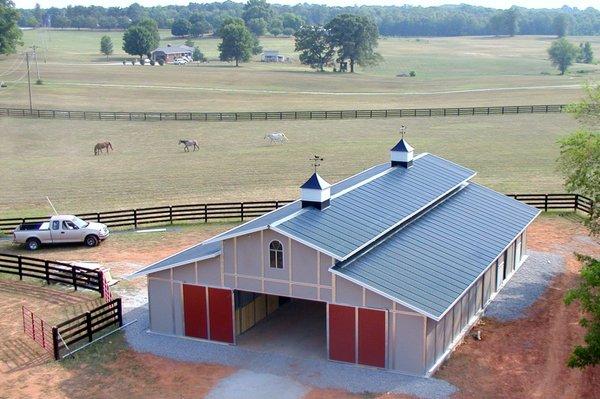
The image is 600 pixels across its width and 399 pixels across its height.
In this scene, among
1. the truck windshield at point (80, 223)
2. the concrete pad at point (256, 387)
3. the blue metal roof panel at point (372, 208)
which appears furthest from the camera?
the truck windshield at point (80, 223)

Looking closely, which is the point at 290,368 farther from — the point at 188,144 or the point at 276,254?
the point at 188,144

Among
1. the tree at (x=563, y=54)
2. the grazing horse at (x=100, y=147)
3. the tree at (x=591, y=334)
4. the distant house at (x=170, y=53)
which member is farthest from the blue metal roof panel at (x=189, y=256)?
the distant house at (x=170, y=53)

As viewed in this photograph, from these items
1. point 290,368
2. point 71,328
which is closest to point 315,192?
point 290,368

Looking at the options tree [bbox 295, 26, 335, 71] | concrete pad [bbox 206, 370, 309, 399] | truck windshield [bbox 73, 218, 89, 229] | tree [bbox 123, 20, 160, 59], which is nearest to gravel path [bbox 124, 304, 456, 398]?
concrete pad [bbox 206, 370, 309, 399]

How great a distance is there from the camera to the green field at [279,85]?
89.1 meters

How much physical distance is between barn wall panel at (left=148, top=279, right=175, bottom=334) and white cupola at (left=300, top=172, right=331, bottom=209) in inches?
210

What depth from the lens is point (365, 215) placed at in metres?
25.5

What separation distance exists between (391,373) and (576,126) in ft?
168

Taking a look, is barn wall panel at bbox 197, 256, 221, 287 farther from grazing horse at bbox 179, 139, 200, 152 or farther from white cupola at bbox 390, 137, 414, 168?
grazing horse at bbox 179, 139, 200, 152

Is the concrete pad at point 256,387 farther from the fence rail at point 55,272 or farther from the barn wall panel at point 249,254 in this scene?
the fence rail at point 55,272

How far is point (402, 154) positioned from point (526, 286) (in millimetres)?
7270

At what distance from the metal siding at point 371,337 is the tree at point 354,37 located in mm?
108581

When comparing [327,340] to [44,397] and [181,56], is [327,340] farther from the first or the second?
[181,56]

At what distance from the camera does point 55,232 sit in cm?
3434
